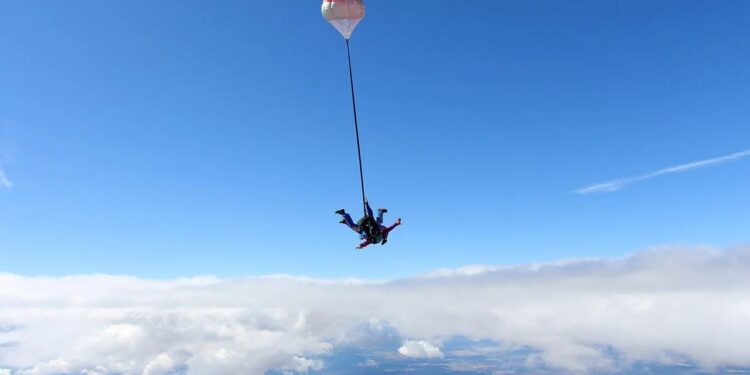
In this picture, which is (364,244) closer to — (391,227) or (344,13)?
(391,227)

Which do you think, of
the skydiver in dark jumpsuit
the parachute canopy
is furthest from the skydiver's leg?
the parachute canopy

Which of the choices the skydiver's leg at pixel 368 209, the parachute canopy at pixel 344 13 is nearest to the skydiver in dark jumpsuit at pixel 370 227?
the skydiver's leg at pixel 368 209

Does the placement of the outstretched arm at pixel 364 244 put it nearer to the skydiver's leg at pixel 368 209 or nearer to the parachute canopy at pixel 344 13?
the skydiver's leg at pixel 368 209

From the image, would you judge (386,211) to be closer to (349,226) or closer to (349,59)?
(349,226)

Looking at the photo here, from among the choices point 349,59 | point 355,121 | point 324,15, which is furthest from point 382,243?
point 324,15

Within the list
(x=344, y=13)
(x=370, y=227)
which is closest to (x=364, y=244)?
(x=370, y=227)

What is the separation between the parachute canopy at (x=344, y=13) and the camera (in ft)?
109

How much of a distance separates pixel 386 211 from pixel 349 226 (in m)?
3.10

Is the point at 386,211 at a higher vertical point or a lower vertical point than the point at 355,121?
lower

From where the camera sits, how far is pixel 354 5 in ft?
110

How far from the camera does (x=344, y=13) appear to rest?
33.4m

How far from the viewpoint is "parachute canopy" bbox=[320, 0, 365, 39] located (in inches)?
1313

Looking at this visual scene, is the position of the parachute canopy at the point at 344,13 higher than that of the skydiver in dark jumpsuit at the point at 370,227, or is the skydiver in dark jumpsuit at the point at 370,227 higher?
the parachute canopy at the point at 344,13

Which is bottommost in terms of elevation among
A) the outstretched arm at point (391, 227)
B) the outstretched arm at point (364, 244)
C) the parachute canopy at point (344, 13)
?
the outstretched arm at point (364, 244)
